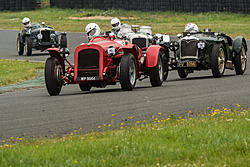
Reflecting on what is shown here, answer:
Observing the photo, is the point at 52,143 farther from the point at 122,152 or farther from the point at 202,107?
the point at 202,107

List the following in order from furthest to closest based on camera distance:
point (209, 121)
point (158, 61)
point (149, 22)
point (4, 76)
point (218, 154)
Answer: point (149, 22) → point (4, 76) → point (158, 61) → point (209, 121) → point (218, 154)

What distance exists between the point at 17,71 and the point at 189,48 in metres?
6.64

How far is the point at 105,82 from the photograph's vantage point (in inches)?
538

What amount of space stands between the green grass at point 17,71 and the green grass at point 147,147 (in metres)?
10.4

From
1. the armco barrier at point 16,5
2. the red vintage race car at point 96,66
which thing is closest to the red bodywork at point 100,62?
the red vintage race car at point 96,66

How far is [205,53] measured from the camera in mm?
17438

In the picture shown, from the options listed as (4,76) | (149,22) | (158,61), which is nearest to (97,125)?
(158,61)

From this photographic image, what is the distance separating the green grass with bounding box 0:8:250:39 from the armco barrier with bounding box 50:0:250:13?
487 mm

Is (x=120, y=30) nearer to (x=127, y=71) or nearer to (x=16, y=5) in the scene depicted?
(x=127, y=71)

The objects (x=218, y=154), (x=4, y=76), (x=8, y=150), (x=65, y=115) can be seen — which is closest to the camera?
(x=218, y=154)

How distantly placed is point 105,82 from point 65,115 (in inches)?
141

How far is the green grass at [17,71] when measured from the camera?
18562mm

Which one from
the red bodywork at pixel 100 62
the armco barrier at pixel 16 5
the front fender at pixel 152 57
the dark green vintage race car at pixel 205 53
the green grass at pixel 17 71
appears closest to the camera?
the red bodywork at pixel 100 62

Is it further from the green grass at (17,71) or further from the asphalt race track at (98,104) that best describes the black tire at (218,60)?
the green grass at (17,71)
